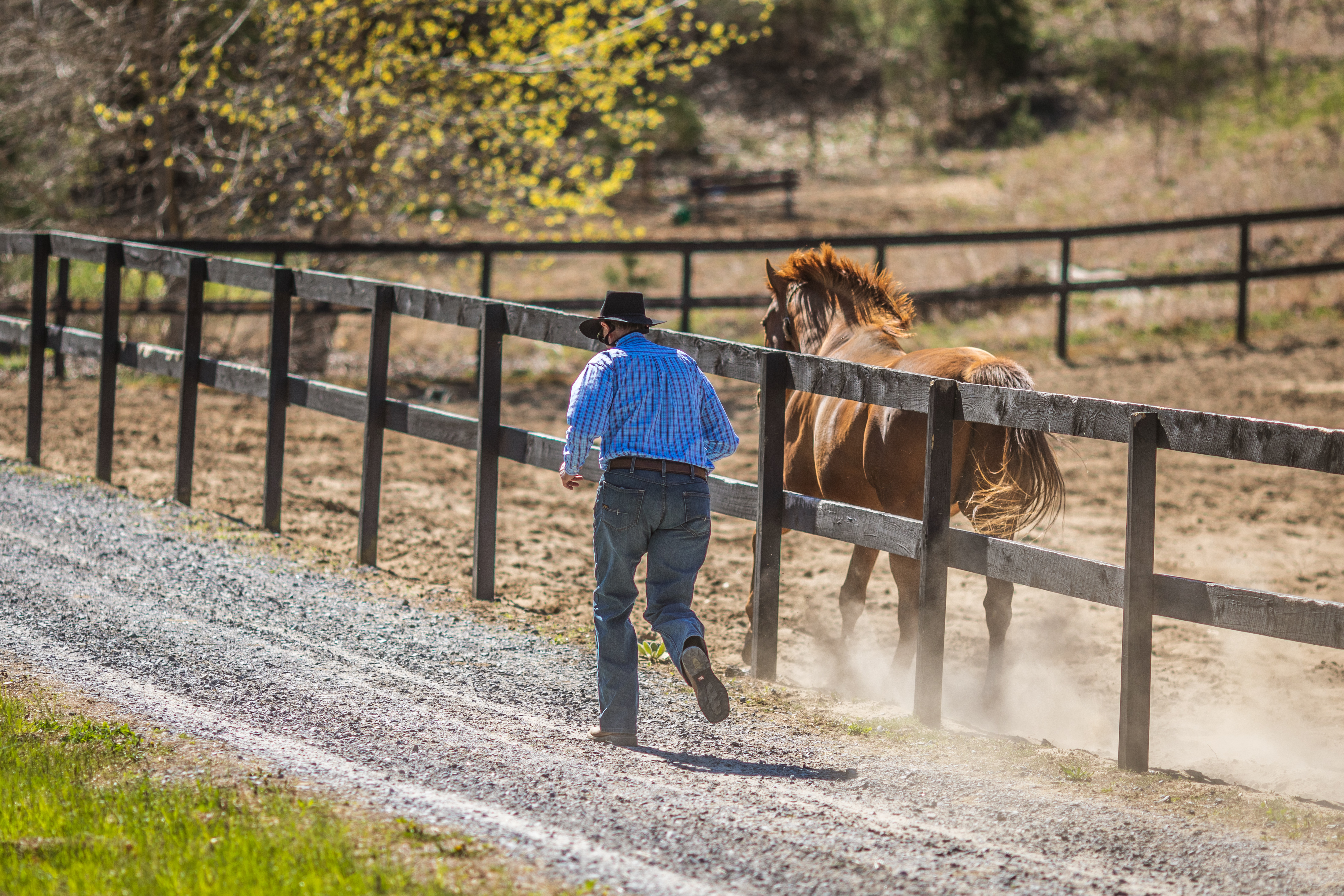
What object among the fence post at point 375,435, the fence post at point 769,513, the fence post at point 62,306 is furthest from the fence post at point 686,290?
the fence post at point 769,513

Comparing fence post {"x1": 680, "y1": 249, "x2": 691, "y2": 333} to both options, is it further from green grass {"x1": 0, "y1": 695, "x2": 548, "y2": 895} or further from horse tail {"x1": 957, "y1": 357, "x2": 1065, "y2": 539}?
green grass {"x1": 0, "y1": 695, "x2": 548, "y2": 895}

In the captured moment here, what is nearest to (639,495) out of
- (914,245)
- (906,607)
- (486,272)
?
(906,607)

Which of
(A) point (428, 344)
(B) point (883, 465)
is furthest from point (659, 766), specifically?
(A) point (428, 344)

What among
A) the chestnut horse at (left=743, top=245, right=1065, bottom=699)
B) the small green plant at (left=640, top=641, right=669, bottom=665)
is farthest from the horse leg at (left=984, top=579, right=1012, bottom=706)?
the small green plant at (left=640, top=641, right=669, bottom=665)

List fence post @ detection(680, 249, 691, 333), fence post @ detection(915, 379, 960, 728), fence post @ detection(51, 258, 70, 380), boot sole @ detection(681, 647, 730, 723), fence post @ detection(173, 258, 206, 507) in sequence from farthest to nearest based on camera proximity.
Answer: fence post @ detection(680, 249, 691, 333) < fence post @ detection(51, 258, 70, 380) < fence post @ detection(173, 258, 206, 507) < fence post @ detection(915, 379, 960, 728) < boot sole @ detection(681, 647, 730, 723)

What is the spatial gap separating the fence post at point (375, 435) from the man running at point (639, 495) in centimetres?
281

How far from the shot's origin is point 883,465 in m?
5.97

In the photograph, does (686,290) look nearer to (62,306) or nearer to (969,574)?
(62,306)

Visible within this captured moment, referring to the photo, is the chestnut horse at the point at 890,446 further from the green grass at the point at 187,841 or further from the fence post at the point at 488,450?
the green grass at the point at 187,841

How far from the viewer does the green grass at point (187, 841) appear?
3422mm

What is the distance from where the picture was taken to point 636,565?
4781mm

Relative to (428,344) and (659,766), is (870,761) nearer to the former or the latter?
(659,766)

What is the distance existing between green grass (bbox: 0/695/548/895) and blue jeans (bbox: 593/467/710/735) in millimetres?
1165

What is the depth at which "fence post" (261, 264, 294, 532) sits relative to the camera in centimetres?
798
